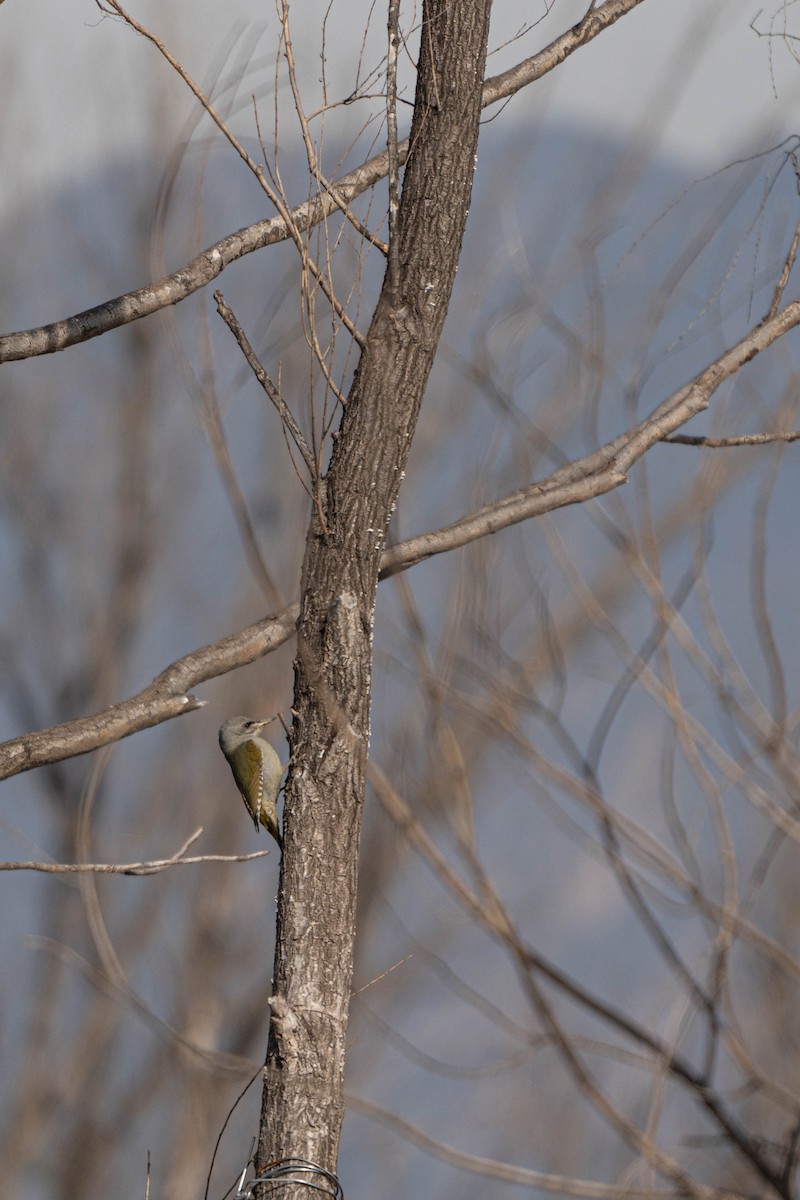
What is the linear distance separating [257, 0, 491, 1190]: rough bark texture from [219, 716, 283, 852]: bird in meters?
1.54

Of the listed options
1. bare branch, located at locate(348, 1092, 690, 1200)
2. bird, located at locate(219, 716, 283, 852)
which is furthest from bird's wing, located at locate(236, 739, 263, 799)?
bare branch, located at locate(348, 1092, 690, 1200)

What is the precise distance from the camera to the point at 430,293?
7.36ft

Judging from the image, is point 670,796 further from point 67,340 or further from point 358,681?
point 67,340

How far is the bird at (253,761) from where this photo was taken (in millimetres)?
3703

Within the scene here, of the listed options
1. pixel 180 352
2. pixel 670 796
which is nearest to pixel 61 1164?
pixel 180 352

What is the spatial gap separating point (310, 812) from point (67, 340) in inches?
41.8

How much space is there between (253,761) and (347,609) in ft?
5.47

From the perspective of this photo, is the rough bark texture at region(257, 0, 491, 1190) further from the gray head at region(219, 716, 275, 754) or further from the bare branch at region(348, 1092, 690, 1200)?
the gray head at region(219, 716, 275, 754)

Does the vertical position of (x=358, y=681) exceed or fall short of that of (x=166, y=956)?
it falls short


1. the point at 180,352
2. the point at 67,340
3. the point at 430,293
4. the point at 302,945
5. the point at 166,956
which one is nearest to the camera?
the point at 302,945

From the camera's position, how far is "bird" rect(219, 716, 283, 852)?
12.1 feet

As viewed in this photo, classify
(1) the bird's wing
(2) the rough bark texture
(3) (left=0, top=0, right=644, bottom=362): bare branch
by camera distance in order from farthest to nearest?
(1) the bird's wing < (3) (left=0, top=0, right=644, bottom=362): bare branch < (2) the rough bark texture

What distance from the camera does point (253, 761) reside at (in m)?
3.71

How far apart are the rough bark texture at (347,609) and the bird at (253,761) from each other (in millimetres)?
1538
